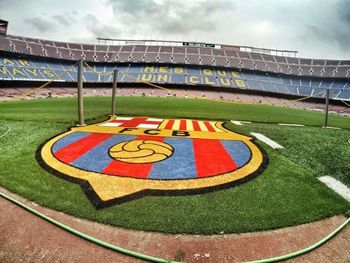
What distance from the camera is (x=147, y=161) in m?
6.31

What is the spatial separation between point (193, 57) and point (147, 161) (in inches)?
2412

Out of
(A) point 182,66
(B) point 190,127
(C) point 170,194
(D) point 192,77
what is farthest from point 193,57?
(C) point 170,194

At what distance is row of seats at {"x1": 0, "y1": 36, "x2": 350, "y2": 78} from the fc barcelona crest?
183 ft

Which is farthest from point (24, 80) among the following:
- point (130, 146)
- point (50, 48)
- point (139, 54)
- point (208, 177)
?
point (208, 177)

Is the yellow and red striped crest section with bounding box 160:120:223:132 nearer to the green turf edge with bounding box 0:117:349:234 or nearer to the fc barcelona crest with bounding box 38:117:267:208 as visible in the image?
the fc barcelona crest with bounding box 38:117:267:208

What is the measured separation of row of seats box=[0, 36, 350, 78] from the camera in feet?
199

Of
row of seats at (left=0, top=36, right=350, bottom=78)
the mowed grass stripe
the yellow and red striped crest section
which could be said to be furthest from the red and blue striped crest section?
row of seats at (left=0, top=36, right=350, bottom=78)

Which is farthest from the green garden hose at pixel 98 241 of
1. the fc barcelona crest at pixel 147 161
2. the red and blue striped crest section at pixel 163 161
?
the red and blue striped crest section at pixel 163 161

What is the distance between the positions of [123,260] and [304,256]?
231 cm

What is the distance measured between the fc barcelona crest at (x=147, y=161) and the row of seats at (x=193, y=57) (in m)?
55.8

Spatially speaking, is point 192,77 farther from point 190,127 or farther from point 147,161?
point 147,161

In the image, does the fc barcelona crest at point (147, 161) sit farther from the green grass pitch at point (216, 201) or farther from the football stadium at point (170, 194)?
the green grass pitch at point (216, 201)

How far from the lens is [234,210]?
431 cm

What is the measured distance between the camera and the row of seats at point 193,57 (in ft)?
199
